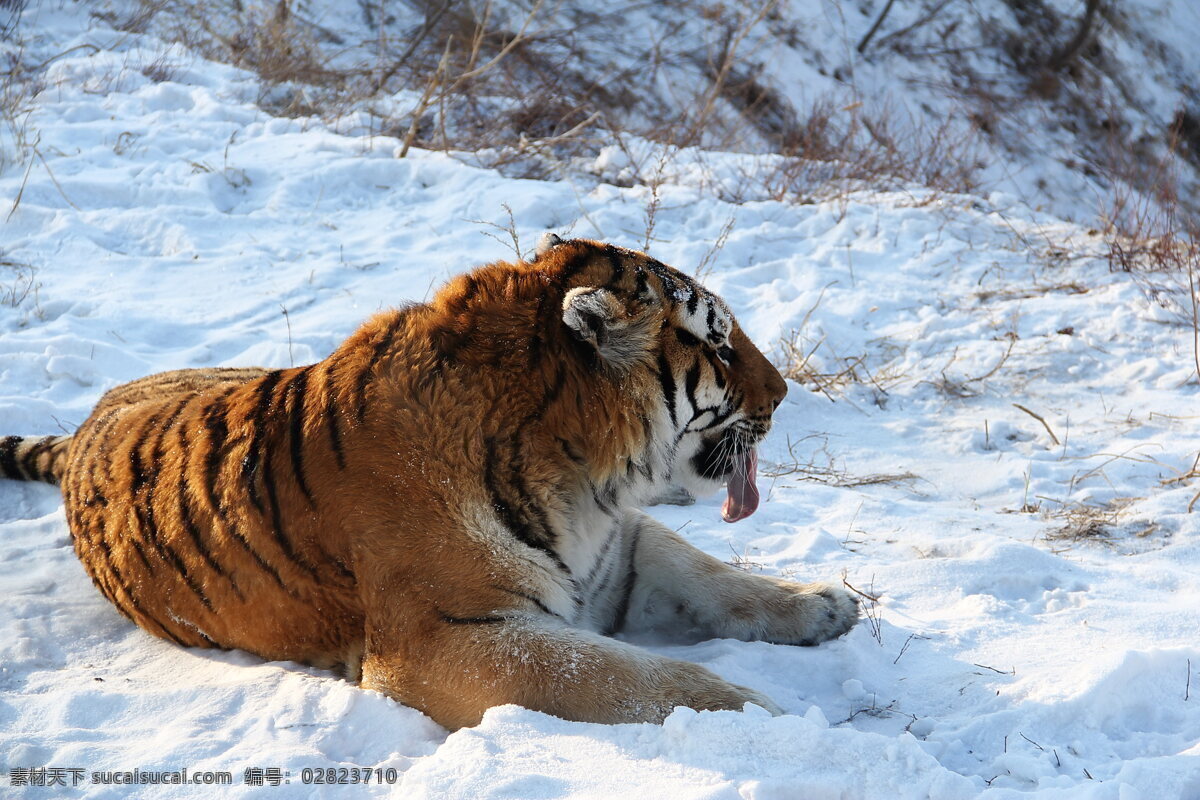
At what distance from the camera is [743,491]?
3.08m

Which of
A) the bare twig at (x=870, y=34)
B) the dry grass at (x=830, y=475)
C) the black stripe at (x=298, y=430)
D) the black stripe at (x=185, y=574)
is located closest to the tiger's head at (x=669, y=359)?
the black stripe at (x=298, y=430)

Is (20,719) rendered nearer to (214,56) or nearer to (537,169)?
(537,169)

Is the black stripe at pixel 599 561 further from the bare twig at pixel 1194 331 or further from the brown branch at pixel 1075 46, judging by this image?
the brown branch at pixel 1075 46

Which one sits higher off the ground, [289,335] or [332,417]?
[332,417]

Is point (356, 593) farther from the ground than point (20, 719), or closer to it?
Answer: farther from the ground

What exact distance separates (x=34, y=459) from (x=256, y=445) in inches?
57.8

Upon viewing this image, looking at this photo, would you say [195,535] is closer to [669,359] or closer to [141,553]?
[141,553]

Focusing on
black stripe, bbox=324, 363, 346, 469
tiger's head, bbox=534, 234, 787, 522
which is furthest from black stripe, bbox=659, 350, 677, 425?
black stripe, bbox=324, 363, 346, 469

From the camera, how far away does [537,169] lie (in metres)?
7.32

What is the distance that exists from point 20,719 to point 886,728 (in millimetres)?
1974

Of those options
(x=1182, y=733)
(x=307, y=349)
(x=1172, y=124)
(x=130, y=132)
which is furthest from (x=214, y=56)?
(x=1172, y=124)

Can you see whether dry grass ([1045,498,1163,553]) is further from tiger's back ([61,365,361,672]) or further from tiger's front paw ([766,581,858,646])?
tiger's back ([61,365,361,672])

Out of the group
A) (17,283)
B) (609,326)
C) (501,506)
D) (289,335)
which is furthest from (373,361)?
(17,283)

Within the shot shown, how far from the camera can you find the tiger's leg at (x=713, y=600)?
279 centimetres
